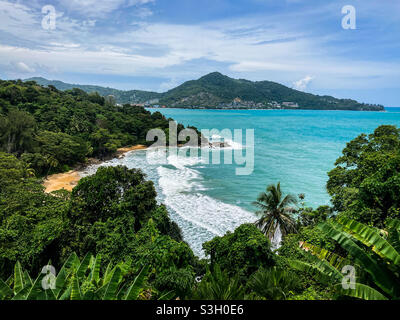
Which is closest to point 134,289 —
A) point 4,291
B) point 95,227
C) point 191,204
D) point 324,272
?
point 4,291

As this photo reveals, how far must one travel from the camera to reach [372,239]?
4695 millimetres

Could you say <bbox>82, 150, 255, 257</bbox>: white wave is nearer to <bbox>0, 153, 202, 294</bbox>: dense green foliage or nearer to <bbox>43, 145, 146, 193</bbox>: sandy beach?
<bbox>43, 145, 146, 193</bbox>: sandy beach

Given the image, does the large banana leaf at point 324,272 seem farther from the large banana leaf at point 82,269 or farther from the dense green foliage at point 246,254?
the large banana leaf at point 82,269

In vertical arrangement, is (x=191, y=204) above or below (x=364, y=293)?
below

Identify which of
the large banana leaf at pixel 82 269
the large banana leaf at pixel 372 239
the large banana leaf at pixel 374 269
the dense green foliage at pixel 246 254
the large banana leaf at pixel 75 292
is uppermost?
the large banana leaf at pixel 372 239

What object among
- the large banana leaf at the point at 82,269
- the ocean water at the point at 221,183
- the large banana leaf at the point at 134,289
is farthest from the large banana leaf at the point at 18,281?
the ocean water at the point at 221,183

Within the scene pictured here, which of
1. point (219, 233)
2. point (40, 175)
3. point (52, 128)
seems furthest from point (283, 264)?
point (52, 128)

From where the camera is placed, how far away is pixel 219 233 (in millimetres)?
21203

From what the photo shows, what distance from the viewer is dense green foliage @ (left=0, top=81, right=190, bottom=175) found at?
35375mm

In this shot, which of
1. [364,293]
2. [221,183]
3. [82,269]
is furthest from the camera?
[221,183]

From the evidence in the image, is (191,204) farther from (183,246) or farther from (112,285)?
(112,285)

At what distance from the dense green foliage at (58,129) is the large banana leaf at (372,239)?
125 feet

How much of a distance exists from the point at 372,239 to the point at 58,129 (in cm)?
5348

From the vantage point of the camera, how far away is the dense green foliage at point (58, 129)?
3538 cm
